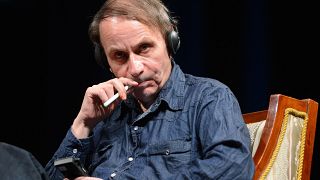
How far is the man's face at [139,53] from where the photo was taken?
1.38 meters

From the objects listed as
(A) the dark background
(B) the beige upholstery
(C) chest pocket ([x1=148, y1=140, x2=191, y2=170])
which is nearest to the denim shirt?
(C) chest pocket ([x1=148, y1=140, x2=191, y2=170])

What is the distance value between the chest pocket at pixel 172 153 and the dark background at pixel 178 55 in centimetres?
95

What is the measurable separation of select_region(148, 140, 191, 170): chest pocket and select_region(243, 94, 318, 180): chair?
174 millimetres

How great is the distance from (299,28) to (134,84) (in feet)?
3.19

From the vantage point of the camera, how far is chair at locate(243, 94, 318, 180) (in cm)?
125

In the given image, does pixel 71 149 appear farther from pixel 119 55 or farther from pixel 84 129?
pixel 119 55

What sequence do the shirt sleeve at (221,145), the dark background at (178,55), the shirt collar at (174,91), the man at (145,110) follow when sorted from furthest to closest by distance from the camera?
the dark background at (178,55)
the shirt collar at (174,91)
the man at (145,110)
the shirt sleeve at (221,145)

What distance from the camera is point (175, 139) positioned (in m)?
1.26

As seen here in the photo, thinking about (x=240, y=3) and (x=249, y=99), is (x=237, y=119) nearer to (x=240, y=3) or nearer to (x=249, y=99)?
(x=249, y=99)

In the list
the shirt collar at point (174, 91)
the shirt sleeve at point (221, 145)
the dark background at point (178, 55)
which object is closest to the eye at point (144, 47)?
the shirt collar at point (174, 91)

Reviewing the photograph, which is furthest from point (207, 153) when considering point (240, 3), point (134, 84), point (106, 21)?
point (240, 3)

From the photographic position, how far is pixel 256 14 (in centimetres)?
218

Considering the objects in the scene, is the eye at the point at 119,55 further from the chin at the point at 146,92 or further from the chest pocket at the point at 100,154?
the chest pocket at the point at 100,154

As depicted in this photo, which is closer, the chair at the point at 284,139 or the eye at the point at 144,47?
the chair at the point at 284,139
